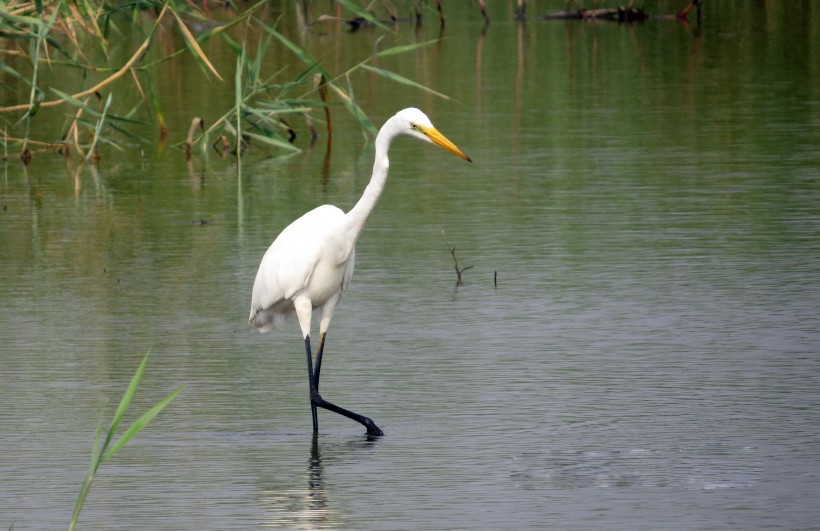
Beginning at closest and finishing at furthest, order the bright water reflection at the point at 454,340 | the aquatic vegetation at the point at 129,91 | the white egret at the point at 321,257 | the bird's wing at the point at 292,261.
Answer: the bright water reflection at the point at 454,340 < the white egret at the point at 321,257 < the bird's wing at the point at 292,261 < the aquatic vegetation at the point at 129,91

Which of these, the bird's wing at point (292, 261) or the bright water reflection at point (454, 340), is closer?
the bright water reflection at point (454, 340)

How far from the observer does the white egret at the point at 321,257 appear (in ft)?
24.6

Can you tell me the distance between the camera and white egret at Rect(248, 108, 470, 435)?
7488 mm

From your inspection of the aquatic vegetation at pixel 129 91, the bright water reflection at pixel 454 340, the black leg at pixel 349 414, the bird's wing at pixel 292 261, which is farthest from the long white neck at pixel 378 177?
the aquatic vegetation at pixel 129 91

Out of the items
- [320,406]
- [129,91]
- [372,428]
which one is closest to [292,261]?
[320,406]

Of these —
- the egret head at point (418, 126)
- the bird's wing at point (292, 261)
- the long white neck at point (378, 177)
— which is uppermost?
the egret head at point (418, 126)

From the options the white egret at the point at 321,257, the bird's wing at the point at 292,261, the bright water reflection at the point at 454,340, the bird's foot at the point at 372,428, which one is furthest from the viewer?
the bird's wing at the point at 292,261

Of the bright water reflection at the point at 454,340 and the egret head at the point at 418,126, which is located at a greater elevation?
the egret head at the point at 418,126

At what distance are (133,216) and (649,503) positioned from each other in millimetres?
8087

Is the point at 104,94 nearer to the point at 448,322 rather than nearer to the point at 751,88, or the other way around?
the point at 751,88

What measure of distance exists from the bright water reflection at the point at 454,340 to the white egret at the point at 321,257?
43 cm

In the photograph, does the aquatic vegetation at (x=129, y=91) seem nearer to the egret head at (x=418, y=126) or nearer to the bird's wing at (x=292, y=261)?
the bird's wing at (x=292, y=261)

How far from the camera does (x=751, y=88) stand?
2175 centimetres

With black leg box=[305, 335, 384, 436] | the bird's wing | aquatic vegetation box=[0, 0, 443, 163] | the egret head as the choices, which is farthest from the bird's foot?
aquatic vegetation box=[0, 0, 443, 163]
